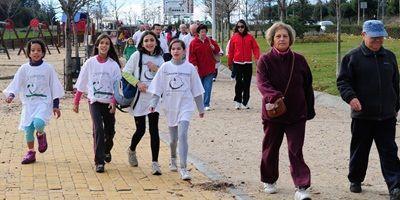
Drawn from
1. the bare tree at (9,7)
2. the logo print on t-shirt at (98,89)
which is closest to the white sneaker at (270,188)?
the logo print on t-shirt at (98,89)

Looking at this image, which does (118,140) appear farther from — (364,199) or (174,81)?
(364,199)

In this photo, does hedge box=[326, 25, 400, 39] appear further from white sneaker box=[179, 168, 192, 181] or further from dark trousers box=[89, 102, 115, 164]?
white sneaker box=[179, 168, 192, 181]

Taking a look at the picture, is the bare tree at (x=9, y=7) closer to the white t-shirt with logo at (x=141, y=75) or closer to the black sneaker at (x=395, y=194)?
the white t-shirt with logo at (x=141, y=75)

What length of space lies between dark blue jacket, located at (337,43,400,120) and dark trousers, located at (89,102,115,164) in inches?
113

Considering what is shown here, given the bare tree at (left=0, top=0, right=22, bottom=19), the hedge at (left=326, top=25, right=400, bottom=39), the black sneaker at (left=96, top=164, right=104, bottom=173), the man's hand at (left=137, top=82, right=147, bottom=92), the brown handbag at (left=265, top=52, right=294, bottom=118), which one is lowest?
the black sneaker at (left=96, top=164, right=104, bottom=173)

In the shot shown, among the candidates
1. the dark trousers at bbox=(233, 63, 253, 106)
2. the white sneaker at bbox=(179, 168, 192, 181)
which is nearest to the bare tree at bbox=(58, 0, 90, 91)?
the dark trousers at bbox=(233, 63, 253, 106)

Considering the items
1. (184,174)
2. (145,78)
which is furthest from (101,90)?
(184,174)

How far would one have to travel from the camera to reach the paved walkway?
7098mm

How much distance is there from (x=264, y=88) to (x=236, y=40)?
803 cm

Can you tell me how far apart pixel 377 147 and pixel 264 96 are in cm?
132

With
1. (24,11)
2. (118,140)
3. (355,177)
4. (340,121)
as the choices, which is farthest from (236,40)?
(24,11)

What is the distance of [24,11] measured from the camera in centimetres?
7762

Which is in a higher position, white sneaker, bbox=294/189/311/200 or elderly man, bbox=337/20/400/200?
elderly man, bbox=337/20/400/200

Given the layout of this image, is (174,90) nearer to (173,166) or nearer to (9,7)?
(173,166)
